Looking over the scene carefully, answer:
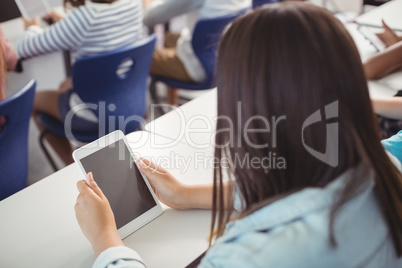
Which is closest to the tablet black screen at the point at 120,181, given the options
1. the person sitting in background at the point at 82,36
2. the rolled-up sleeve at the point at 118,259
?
the rolled-up sleeve at the point at 118,259

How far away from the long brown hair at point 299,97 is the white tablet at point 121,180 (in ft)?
1.04

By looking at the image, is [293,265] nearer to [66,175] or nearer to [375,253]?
[375,253]

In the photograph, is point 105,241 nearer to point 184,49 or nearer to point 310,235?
point 310,235

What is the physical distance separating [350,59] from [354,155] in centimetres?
14

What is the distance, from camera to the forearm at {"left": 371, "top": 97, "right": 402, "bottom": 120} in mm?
1241

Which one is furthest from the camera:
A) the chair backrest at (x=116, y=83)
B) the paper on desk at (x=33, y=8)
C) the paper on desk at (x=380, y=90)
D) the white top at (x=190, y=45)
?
the paper on desk at (x=33, y=8)

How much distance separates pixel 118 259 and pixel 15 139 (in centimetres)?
75

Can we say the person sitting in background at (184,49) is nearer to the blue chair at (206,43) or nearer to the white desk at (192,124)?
the blue chair at (206,43)

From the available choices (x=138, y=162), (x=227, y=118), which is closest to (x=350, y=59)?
(x=227, y=118)

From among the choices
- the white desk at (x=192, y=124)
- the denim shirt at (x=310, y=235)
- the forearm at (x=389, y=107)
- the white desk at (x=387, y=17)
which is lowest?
the forearm at (x=389, y=107)

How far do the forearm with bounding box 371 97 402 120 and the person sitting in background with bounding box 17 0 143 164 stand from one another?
1100mm

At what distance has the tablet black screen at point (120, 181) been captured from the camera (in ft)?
2.95

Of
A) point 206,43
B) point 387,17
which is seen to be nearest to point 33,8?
point 206,43

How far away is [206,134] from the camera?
1.25 m
